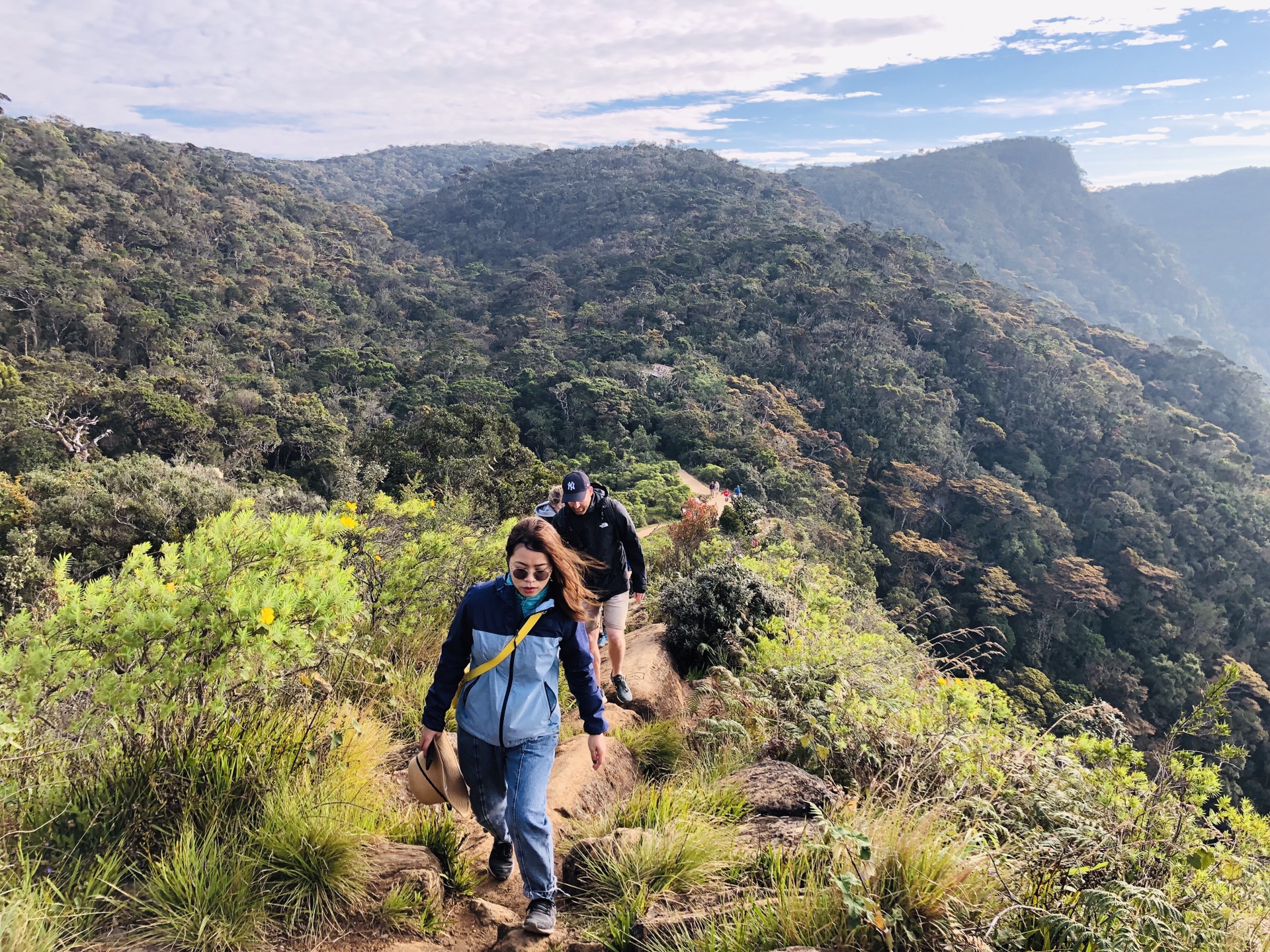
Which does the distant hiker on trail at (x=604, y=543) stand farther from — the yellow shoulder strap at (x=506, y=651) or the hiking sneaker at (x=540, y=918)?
the hiking sneaker at (x=540, y=918)

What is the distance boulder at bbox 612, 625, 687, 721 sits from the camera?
12.3 feet

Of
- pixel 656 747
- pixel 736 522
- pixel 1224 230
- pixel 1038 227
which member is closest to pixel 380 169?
pixel 1038 227

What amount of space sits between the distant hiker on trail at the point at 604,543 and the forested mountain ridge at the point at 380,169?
328ft

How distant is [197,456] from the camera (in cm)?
1816

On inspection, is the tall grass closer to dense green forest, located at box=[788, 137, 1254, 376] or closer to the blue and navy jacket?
the blue and navy jacket

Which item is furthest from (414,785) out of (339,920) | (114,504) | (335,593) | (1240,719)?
(1240,719)

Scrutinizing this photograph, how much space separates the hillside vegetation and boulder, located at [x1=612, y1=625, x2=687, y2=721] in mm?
216

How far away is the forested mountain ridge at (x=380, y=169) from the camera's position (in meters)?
96.3

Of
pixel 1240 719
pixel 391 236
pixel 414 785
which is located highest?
pixel 391 236

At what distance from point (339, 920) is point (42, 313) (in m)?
35.6

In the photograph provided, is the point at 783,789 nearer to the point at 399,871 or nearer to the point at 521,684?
the point at 521,684

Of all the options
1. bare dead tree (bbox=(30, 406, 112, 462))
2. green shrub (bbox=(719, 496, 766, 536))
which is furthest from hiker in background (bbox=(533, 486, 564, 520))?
bare dead tree (bbox=(30, 406, 112, 462))

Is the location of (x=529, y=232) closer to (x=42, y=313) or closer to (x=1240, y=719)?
(x=42, y=313)

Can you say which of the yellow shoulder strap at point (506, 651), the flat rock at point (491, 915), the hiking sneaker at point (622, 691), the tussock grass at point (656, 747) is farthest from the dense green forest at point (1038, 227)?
the flat rock at point (491, 915)
